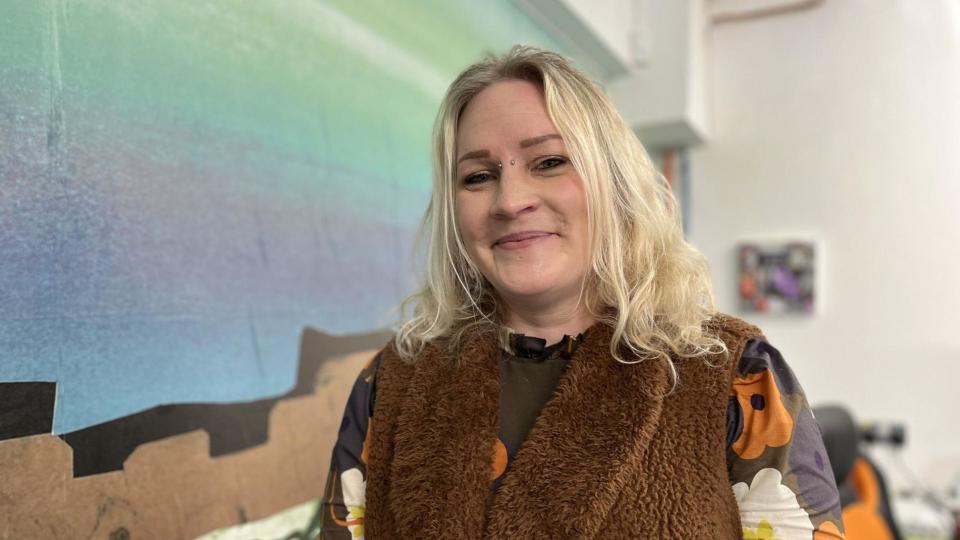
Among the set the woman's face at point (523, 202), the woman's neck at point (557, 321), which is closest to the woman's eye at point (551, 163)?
the woman's face at point (523, 202)

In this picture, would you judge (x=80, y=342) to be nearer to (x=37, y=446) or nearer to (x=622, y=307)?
(x=37, y=446)

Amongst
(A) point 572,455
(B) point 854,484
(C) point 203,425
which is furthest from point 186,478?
(B) point 854,484

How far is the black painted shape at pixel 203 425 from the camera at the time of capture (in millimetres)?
894

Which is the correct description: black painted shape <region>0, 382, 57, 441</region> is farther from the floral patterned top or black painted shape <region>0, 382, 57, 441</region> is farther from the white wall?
the white wall

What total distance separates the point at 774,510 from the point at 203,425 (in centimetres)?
84

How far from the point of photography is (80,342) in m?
0.88

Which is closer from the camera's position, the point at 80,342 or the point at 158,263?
the point at 80,342

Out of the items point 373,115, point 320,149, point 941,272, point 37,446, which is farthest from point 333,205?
point 941,272

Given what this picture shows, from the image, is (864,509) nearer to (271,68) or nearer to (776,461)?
(776,461)

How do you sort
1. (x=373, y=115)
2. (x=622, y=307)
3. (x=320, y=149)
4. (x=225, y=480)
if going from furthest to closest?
(x=373, y=115) < (x=320, y=149) < (x=225, y=480) < (x=622, y=307)

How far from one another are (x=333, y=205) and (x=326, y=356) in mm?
312

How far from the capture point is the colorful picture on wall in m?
3.05

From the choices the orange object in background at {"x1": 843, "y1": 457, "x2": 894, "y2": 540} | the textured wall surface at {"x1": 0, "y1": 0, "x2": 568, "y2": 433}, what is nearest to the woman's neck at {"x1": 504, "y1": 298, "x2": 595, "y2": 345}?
the textured wall surface at {"x1": 0, "y1": 0, "x2": 568, "y2": 433}

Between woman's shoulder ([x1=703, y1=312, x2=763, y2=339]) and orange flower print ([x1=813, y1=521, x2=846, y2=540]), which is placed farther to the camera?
woman's shoulder ([x1=703, y1=312, x2=763, y2=339])
